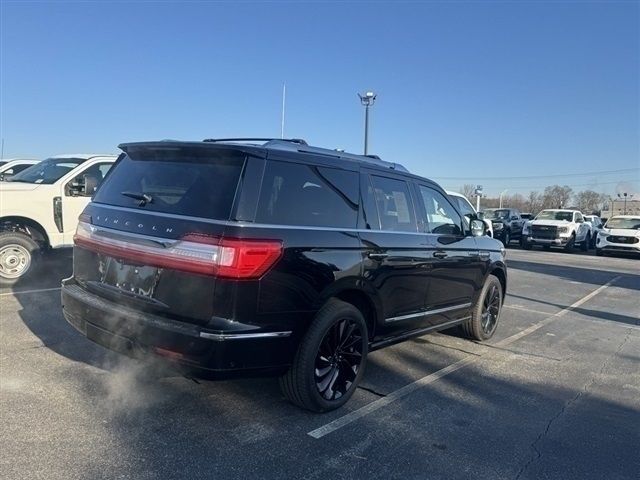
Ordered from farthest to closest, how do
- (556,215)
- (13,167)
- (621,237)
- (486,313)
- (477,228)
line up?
(556,215) < (621,237) < (13,167) < (486,313) < (477,228)

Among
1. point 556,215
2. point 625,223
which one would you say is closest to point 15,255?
point 556,215

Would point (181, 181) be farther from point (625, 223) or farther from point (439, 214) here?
point (625, 223)

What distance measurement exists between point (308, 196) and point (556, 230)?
74.1 feet

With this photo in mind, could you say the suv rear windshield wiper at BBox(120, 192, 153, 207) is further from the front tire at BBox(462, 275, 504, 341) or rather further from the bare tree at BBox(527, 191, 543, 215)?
the bare tree at BBox(527, 191, 543, 215)

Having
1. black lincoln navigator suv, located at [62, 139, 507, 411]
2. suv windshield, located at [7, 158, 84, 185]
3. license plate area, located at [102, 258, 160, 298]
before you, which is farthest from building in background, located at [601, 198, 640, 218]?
license plate area, located at [102, 258, 160, 298]

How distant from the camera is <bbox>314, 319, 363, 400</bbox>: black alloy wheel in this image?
396cm

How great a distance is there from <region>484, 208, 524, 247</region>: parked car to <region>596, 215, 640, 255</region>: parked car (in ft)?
13.6

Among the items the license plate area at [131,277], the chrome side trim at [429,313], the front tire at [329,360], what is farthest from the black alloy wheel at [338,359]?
the license plate area at [131,277]

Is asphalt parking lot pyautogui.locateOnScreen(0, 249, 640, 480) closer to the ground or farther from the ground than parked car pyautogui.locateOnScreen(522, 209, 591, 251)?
closer to the ground

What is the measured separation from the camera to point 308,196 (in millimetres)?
3930

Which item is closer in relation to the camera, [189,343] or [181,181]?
[189,343]

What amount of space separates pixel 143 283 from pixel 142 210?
53cm

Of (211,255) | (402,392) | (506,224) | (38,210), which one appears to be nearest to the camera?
(211,255)

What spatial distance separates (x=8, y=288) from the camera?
25.7 ft
